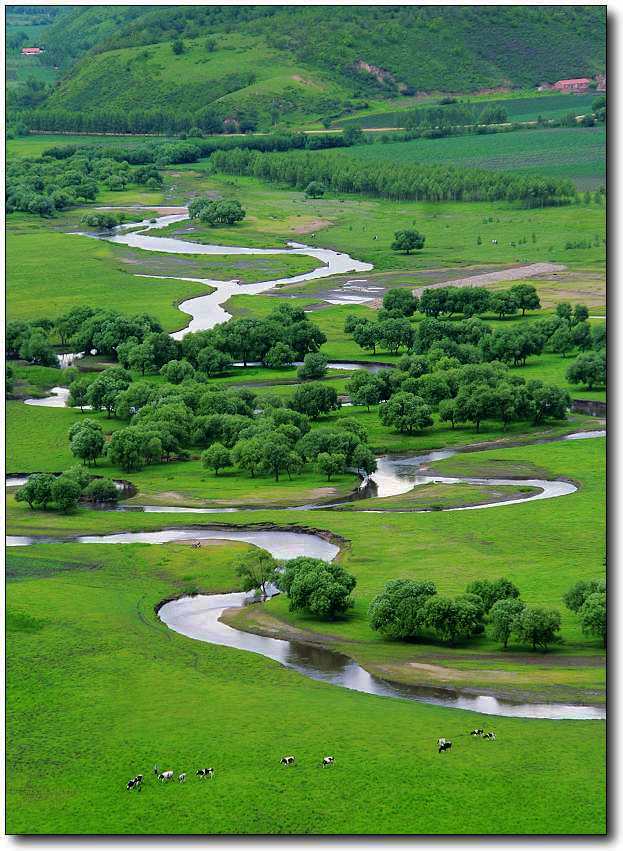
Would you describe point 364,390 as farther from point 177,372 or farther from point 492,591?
point 492,591

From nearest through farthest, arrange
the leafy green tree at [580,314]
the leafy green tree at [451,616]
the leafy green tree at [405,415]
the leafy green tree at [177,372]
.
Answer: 1. the leafy green tree at [451,616]
2. the leafy green tree at [405,415]
3. the leafy green tree at [177,372]
4. the leafy green tree at [580,314]

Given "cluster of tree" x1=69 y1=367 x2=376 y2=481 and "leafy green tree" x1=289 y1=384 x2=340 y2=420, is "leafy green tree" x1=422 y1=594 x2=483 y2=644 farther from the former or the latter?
"leafy green tree" x1=289 y1=384 x2=340 y2=420

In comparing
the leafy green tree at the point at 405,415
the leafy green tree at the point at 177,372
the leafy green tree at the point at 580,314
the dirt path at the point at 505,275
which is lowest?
the leafy green tree at the point at 405,415

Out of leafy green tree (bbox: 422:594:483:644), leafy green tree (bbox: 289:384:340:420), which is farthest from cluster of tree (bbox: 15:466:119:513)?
leafy green tree (bbox: 422:594:483:644)

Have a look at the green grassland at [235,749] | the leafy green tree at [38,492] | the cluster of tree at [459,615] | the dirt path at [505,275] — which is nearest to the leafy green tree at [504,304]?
the dirt path at [505,275]

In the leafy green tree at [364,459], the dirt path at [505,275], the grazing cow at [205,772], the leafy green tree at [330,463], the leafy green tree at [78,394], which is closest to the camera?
the grazing cow at [205,772]

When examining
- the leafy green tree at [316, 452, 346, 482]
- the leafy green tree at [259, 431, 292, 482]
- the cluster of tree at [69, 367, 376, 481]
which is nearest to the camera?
the leafy green tree at [316, 452, 346, 482]

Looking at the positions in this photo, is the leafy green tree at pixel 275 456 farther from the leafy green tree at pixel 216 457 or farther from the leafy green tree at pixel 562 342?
the leafy green tree at pixel 562 342

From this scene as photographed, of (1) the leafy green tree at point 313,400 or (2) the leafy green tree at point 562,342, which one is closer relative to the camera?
(1) the leafy green tree at point 313,400
